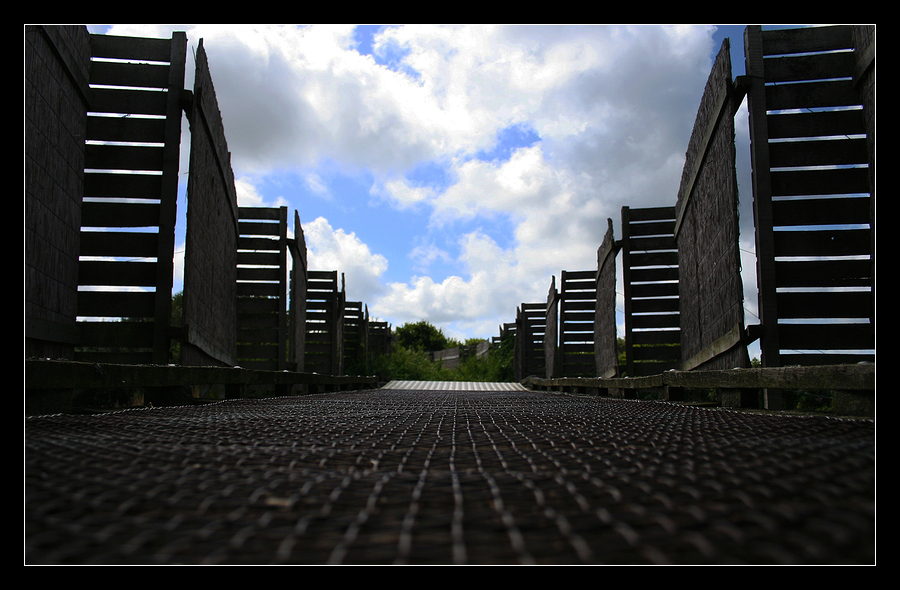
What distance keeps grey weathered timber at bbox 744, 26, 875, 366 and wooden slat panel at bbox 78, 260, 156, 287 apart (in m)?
5.56

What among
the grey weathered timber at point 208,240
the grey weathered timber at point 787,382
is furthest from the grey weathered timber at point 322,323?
the grey weathered timber at point 787,382

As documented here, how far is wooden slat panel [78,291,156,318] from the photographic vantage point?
17.0ft

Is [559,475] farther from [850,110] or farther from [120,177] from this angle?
[120,177]

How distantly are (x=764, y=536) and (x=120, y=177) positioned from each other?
604 centimetres

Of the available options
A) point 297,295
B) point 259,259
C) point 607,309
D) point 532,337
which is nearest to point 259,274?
point 259,259

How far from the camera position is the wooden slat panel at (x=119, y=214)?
5215 mm

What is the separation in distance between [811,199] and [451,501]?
472cm

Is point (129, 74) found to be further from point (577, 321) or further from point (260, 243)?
point (577, 321)

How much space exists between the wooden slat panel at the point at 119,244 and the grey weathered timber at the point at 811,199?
5.57 m

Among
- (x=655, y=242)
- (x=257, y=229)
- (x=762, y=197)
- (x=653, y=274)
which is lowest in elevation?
(x=653, y=274)

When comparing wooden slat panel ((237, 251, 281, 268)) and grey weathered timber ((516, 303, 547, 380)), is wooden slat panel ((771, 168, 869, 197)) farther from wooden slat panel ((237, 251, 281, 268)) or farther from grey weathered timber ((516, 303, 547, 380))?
grey weathered timber ((516, 303, 547, 380))

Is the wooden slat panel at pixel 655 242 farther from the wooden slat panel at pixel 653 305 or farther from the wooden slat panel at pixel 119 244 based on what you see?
the wooden slat panel at pixel 119 244

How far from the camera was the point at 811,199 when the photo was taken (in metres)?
4.45
